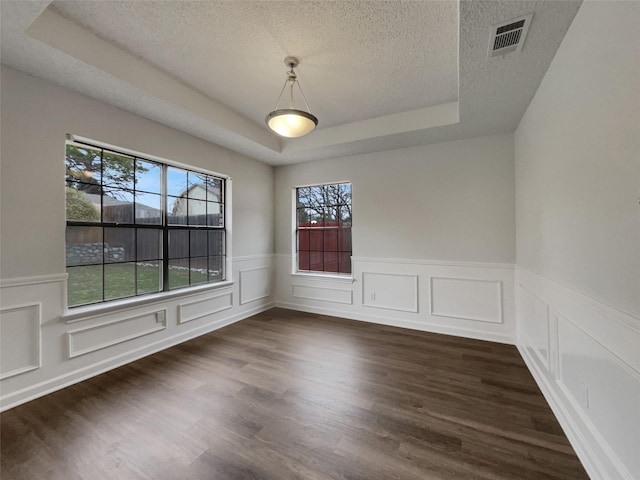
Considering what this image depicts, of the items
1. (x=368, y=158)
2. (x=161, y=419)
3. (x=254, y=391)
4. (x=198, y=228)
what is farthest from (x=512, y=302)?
→ (x=198, y=228)

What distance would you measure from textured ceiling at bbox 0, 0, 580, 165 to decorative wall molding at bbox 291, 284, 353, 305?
8.43 ft

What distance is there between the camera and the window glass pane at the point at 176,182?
3396 millimetres

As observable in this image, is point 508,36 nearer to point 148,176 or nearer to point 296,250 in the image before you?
point 148,176

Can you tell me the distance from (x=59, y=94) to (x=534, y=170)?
4310 mm

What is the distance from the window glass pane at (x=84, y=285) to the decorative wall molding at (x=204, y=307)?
887 mm

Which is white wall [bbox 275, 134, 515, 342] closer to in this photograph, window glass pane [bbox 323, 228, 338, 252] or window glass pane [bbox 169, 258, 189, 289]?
A: window glass pane [bbox 323, 228, 338, 252]

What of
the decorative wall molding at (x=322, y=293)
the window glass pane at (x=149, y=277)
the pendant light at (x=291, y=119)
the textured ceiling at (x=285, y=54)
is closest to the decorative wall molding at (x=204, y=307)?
the window glass pane at (x=149, y=277)

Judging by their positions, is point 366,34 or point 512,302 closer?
point 366,34

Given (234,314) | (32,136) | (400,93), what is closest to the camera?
(32,136)

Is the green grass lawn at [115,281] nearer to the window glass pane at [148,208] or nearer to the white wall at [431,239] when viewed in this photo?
the window glass pane at [148,208]

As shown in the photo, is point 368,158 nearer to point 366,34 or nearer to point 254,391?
point 366,34

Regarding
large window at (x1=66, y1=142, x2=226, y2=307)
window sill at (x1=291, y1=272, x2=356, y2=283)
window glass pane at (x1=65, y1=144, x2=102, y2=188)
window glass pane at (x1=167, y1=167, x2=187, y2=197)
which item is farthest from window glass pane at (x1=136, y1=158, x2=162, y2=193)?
window sill at (x1=291, y1=272, x2=356, y2=283)

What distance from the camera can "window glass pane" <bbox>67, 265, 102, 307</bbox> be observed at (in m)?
2.54

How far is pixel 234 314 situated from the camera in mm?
4168
